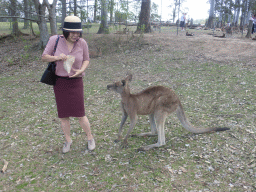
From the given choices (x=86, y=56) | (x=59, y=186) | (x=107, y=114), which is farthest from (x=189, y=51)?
(x=59, y=186)

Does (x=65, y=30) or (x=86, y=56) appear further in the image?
(x=86, y=56)

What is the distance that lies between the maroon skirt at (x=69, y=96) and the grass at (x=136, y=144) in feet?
2.49

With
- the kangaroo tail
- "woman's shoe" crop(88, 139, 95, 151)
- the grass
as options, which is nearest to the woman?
"woman's shoe" crop(88, 139, 95, 151)

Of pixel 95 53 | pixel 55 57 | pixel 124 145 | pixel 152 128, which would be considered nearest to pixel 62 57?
pixel 55 57

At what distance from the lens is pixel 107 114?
15.9 feet

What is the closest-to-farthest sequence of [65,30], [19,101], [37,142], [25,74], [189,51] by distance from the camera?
[65,30] → [37,142] → [19,101] → [25,74] → [189,51]

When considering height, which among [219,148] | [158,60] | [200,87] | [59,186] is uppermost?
[158,60]

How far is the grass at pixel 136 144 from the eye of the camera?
9.24 ft

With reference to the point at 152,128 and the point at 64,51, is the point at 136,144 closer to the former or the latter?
the point at 152,128

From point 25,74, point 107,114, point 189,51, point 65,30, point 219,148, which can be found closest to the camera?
point 65,30

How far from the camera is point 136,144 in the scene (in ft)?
12.0

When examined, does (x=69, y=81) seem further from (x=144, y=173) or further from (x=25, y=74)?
(x=25, y=74)

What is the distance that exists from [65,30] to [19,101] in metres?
3.75

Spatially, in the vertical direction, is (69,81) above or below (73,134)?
above
